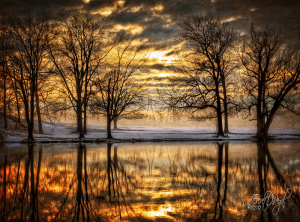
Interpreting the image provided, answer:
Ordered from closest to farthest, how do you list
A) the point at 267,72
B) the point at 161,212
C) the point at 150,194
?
1. the point at 161,212
2. the point at 150,194
3. the point at 267,72

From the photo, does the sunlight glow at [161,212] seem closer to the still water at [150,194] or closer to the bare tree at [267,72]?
the still water at [150,194]

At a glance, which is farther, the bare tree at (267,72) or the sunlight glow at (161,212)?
the bare tree at (267,72)

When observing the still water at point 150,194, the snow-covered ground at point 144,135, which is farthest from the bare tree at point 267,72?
the still water at point 150,194

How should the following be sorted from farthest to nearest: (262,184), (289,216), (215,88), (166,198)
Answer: (215,88) → (262,184) → (166,198) → (289,216)

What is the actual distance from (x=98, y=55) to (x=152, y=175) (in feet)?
80.5

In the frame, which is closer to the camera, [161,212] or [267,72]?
[161,212]

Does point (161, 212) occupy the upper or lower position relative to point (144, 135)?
upper

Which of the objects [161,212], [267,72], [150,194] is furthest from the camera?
[267,72]

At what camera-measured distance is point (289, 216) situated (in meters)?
5.14

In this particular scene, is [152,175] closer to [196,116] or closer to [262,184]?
[262,184]

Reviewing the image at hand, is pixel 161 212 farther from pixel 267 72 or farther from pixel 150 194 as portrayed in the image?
pixel 267 72

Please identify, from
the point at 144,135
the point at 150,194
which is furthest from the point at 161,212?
the point at 144,135

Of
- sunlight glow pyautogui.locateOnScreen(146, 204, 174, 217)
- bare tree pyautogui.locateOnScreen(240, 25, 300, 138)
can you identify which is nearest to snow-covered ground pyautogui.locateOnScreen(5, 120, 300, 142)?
bare tree pyautogui.locateOnScreen(240, 25, 300, 138)

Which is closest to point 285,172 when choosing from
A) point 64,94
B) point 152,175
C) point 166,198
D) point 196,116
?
point 152,175
